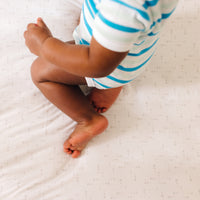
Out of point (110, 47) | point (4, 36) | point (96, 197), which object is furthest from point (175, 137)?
point (4, 36)

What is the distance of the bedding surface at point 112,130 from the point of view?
0.81 metres

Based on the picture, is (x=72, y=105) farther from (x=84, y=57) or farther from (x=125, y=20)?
(x=125, y=20)

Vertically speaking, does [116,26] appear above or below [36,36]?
above

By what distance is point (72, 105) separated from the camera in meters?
0.80

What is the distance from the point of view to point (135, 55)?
0.60 meters

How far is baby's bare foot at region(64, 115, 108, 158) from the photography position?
2.65 feet

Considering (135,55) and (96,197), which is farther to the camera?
(96,197)

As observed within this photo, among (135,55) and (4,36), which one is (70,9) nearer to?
(4,36)

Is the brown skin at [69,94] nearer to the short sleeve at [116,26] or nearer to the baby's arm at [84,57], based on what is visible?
the baby's arm at [84,57]

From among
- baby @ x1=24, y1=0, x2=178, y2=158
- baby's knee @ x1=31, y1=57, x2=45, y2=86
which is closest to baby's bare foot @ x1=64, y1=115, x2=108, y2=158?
baby @ x1=24, y1=0, x2=178, y2=158

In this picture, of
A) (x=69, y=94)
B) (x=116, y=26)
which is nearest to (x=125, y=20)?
(x=116, y=26)

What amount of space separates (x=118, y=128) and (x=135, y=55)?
35 cm

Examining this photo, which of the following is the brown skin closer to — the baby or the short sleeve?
the baby

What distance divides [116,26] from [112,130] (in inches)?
19.7
